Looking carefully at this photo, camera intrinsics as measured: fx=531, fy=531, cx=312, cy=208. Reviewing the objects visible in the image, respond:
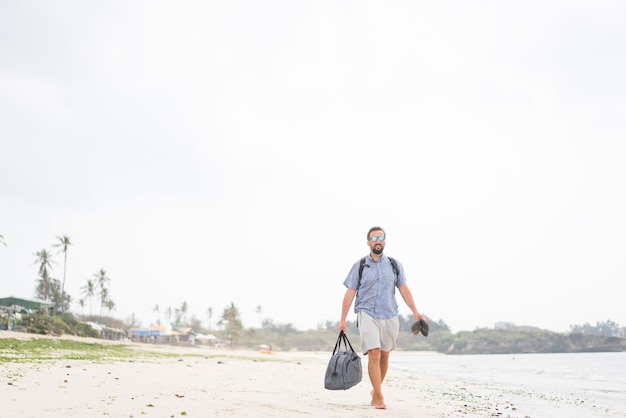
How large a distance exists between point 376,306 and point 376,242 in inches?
30.8

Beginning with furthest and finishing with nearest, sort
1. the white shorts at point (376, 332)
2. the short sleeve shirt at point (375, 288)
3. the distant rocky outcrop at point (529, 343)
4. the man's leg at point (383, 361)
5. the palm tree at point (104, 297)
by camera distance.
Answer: the distant rocky outcrop at point (529, 343) → the palm tree at point (104, 297) → the man's leg at point (383, 361) → the short sleeve shirt at point (375, 288) → the white shorts at point (376, 332)

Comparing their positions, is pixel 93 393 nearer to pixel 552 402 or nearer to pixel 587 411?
A: pixel 587 411

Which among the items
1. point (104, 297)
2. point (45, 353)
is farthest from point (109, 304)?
point (45, 353)

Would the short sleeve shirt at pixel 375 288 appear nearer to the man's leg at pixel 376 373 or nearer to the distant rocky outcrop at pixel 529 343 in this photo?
the man's leg at pixel 376 373

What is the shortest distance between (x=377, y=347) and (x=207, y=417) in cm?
224

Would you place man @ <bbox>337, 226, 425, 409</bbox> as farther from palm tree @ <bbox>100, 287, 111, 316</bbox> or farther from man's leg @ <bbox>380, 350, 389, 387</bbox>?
palm tree @ <bbox>100, 287, 111, 316</bbox>

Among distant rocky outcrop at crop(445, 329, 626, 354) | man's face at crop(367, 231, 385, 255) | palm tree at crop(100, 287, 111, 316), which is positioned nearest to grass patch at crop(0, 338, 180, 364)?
man's face at crop(367, 231, 385, 255)

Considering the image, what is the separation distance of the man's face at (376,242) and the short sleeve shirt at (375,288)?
0.46ft

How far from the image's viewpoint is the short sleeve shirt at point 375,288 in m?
6.48

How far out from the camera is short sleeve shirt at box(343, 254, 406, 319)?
255 inches

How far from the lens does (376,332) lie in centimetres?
639

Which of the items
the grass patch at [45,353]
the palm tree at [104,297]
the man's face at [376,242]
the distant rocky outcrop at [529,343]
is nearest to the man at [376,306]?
the man's face at [376,242]

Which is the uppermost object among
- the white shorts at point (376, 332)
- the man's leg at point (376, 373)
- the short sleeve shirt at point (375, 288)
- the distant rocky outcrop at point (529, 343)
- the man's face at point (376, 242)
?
the man's face at point (376, 242)

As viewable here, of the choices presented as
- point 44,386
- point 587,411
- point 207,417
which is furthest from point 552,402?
point 44,386
